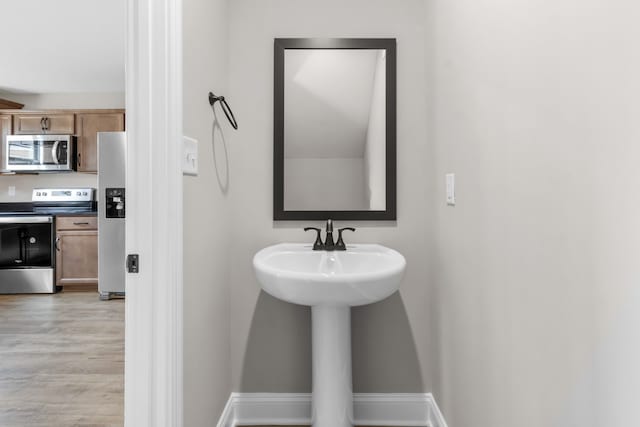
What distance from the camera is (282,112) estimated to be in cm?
196

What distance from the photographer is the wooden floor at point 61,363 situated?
2.12m

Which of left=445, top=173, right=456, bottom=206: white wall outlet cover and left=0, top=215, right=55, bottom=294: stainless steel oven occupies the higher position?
left=445, top=173, right=456, bottom=206: white wall outlet cover

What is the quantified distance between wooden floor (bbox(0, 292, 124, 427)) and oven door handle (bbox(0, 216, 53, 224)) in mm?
883

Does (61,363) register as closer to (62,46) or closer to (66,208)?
(66,208)

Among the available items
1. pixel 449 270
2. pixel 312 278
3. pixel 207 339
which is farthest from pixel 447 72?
pixel 207 339

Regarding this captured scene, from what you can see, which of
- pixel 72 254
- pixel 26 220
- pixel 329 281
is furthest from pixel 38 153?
pixel 329 281

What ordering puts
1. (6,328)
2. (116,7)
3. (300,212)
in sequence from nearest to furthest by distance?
(300,212)
(116,7)
(6,328)

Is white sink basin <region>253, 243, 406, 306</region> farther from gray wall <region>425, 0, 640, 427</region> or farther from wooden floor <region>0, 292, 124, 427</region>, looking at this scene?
wooden floor <region>0, 292, 124, 427</region>

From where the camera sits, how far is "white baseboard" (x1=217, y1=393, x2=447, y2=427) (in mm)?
1951

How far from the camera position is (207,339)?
158 cm

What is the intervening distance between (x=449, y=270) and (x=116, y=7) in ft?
10.0

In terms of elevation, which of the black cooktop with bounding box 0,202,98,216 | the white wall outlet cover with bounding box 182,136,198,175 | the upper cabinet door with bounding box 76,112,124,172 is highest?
the upper cabinet door with bounding box 76,112,124,172

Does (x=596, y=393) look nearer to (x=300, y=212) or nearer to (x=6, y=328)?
(x=300, y=212)

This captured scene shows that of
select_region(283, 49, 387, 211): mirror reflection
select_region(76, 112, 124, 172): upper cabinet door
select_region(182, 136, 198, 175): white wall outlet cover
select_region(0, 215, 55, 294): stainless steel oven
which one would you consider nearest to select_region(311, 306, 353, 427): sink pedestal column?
select_region(283, 49, 387, 211): mirror reflection
